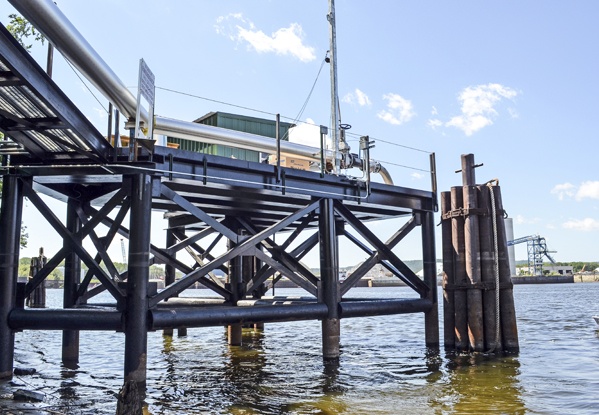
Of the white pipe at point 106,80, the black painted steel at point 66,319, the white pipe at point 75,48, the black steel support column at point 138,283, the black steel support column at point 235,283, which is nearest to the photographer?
the white pipe at point 75,48

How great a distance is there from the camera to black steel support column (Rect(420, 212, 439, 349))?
17297 millimetres

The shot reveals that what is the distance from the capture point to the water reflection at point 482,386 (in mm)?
10414

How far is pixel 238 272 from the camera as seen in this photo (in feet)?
58.2

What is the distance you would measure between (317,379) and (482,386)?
12.1 feet

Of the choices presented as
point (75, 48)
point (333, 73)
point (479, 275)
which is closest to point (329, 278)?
point (479, 275)

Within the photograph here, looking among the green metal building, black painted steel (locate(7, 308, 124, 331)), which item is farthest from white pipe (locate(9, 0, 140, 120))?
black painted steel (locate(7, 308, 124, 331))

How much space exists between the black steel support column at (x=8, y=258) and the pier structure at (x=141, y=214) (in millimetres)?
23

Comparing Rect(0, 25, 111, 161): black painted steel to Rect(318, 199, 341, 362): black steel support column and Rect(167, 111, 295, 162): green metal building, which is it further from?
Rect(167, 111, 295, 162): green metal building

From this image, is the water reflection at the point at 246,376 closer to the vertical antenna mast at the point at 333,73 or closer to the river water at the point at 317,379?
the river water at the point at 317,379

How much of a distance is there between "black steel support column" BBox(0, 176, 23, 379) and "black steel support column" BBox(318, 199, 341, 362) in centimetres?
711

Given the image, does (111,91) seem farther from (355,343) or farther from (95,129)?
(355,343)

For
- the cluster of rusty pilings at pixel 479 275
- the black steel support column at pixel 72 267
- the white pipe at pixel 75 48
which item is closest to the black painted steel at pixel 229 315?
the black steel support column at pixel 72 267

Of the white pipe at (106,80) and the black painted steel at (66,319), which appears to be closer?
the white pipe at (106,80)

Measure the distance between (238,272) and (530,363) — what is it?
353 inches
